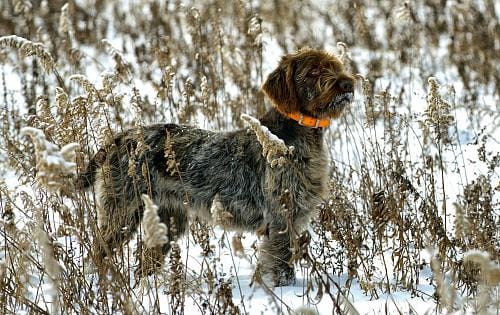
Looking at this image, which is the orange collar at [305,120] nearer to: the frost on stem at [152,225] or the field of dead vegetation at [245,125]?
the field of dead vegetation at [245,125]

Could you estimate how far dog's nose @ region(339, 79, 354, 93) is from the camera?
15.6ft

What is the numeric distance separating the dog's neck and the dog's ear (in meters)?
0.10

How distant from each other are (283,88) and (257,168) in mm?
588

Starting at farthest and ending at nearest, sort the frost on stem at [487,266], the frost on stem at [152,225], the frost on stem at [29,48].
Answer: the frost on stem at [29,48] < the frost on stem at [152,225] < the frost on stem at [487,266]

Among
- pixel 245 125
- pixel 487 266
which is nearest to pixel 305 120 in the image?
pixel 245 125

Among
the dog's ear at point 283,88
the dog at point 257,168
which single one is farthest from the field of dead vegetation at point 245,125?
the dog's ear at point 283,88

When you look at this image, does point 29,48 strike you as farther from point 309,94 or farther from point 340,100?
point 340,100

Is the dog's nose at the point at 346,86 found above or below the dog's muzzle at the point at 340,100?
above

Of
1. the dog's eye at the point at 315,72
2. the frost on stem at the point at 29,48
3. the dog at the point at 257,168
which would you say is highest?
the frost on stem at the point at 29,48

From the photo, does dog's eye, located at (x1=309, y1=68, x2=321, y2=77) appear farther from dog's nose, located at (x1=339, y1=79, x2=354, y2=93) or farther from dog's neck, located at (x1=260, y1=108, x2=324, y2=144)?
dog's neck, located at (x1=260, y1=108, x2=324, y2=144)

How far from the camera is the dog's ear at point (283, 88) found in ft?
16.1

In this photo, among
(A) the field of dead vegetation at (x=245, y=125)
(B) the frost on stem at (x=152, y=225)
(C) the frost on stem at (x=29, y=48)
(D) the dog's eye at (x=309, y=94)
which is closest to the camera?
(B) the frost on stem at (x=152, y=225)

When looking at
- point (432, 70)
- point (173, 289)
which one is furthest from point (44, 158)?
point (432, 70)

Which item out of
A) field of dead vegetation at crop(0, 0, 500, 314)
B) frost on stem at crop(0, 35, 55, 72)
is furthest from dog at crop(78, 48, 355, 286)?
frost on stem at crop(0, 35, 55, 72)
